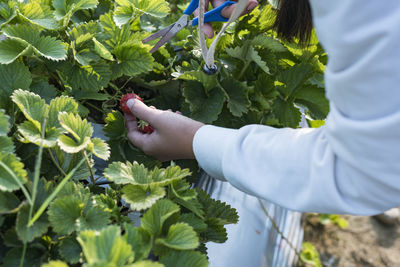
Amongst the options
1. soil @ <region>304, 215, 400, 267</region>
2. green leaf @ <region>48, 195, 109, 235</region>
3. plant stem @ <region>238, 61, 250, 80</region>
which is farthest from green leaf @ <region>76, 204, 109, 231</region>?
soil @ <region>304, 215, 400, 267</region>

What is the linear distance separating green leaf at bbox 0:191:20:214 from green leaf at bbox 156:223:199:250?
6.9 inches

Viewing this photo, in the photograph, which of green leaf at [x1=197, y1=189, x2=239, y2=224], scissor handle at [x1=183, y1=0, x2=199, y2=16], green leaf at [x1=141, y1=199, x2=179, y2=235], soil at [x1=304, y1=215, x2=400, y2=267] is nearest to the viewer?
green leaf at [x1=141, y1=199, x2=179, y2=235]

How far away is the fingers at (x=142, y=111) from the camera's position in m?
0.68

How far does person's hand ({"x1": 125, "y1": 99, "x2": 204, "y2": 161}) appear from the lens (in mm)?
665

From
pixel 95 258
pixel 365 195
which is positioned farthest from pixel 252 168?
pixel 95 258

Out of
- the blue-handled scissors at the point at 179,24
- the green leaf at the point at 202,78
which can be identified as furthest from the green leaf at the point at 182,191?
the blue-handled scissors at the point at 179,24

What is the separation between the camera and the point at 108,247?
15.4 inches

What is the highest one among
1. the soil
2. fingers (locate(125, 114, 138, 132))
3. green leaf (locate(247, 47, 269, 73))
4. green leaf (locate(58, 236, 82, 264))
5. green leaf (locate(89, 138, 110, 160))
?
green leaf (locate(247, 47, 269, 73))

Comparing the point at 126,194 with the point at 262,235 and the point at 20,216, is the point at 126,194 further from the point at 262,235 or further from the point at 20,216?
the point at 262,235

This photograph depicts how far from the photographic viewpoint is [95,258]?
37 cm

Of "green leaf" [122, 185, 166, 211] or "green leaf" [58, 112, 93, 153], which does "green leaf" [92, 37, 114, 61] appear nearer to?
"green leaf" [58, 112, 93, 153]

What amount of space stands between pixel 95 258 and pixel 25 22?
1.60 ft

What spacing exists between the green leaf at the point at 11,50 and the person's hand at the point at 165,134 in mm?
192

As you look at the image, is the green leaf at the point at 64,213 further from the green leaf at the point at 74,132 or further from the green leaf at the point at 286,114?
the green leaf at the point at 286,114
